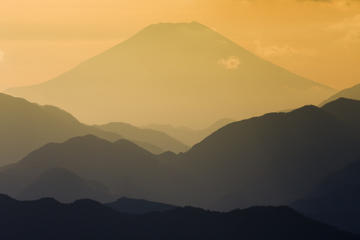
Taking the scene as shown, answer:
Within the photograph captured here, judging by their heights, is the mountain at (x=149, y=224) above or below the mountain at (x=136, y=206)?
above

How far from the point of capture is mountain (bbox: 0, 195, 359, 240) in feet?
474

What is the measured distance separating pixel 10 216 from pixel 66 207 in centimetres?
1068

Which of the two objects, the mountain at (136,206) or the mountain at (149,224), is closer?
the mountain at (149,224)

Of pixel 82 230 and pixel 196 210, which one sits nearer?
pixel 82 230

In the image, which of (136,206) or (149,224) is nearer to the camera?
(149,224)

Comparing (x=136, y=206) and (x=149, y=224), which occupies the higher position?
(x=149, y=224)

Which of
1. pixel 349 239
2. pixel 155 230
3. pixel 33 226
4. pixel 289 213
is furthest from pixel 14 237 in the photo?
pixel 349 239

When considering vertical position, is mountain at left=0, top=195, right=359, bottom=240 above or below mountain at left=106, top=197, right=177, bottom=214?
above

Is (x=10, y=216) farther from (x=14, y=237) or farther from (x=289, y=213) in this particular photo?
(x=289, y=213)

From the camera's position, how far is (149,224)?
149 metres

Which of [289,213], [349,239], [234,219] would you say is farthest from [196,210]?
[349,239]

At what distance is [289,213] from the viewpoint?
156m

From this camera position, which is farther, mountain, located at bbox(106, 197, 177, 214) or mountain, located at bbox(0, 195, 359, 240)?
mountain, located at bbox(106, 197, 177, 214)

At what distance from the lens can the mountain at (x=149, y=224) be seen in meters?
145
